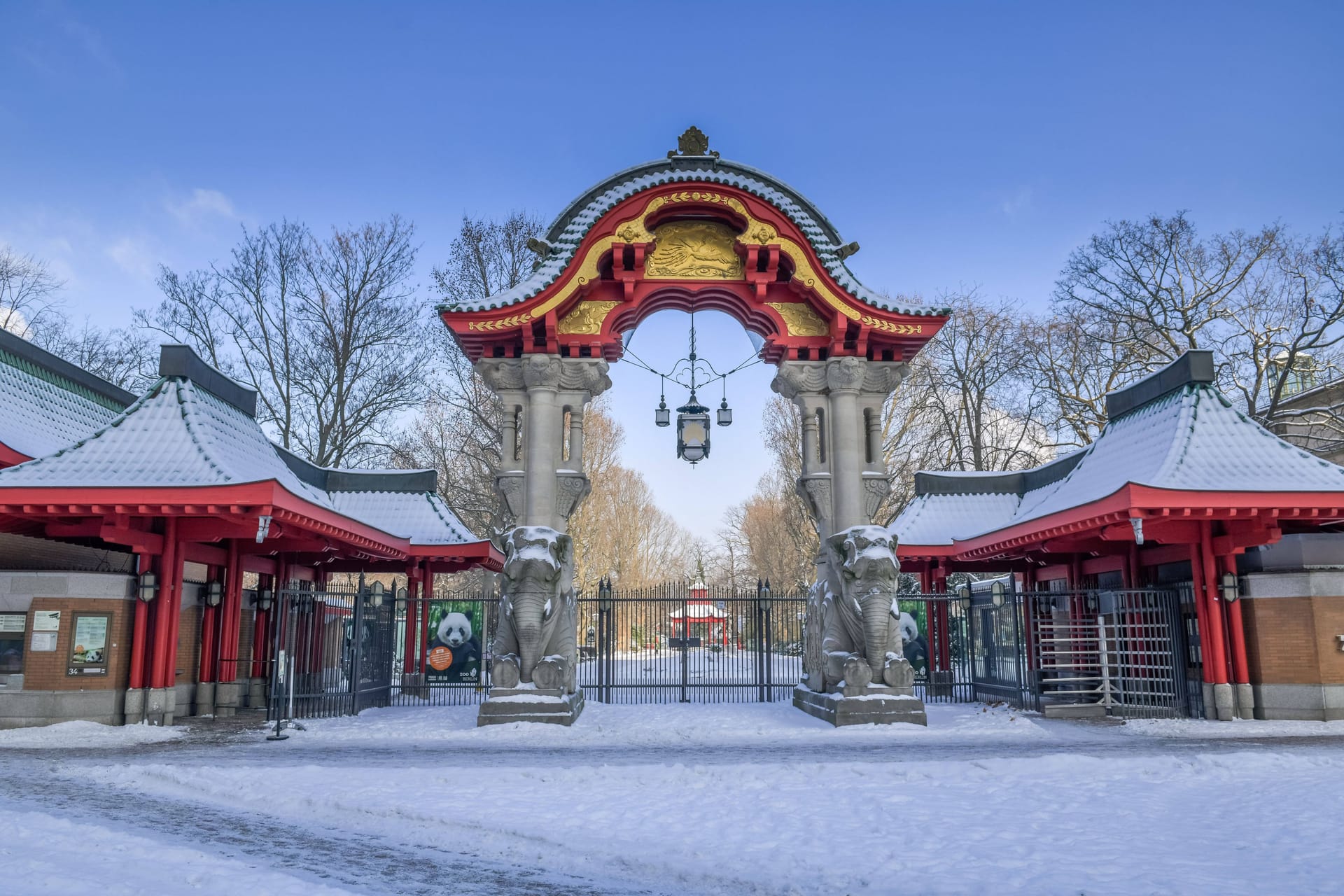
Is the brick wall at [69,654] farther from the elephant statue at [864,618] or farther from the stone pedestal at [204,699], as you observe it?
the elephant statue at [864,618]

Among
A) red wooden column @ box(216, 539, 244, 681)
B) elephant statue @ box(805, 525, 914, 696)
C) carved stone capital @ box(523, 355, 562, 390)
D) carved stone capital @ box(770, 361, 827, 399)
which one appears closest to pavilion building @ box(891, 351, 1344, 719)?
elephant statue @ box(805, 525, 914, 696)

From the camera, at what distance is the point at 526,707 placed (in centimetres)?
1343

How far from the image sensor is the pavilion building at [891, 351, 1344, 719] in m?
13.0

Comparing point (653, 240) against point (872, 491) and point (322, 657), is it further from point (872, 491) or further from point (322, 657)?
point (322, 657)

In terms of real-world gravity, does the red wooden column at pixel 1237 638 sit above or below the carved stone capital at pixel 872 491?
below

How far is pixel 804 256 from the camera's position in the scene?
1558cm

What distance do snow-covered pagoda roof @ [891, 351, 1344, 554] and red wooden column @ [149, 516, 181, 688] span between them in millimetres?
14423

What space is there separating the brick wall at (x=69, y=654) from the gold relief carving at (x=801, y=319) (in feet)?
38.6

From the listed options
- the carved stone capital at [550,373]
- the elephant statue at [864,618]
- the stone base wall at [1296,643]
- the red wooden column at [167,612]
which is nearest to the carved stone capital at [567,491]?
the carved stone capital at [550,373]

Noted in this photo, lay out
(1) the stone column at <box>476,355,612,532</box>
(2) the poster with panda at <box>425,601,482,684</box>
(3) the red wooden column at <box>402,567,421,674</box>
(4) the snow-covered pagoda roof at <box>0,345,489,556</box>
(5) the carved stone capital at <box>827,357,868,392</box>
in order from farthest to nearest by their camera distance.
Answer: (2) the poster with panda at <box>425,601,482,684</box>, (3) the red wooden column at <box>402,567,421,674</box>, (5) the carved stone capital at <box>827,357,868,392</box>, (1) the stone column at <box>476,355,612,532</box>, (4) the snow-covered pagoda roof at <box>0,345,489,556</box>

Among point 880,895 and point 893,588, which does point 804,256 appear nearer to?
point 893,588

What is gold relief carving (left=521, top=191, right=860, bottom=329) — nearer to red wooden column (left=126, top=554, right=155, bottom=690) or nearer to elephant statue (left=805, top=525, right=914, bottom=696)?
elephant statue (left=805, top=525, right=914, bottom=696)

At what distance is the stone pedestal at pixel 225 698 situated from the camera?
16.0 metres

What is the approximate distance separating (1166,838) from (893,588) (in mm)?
7036
